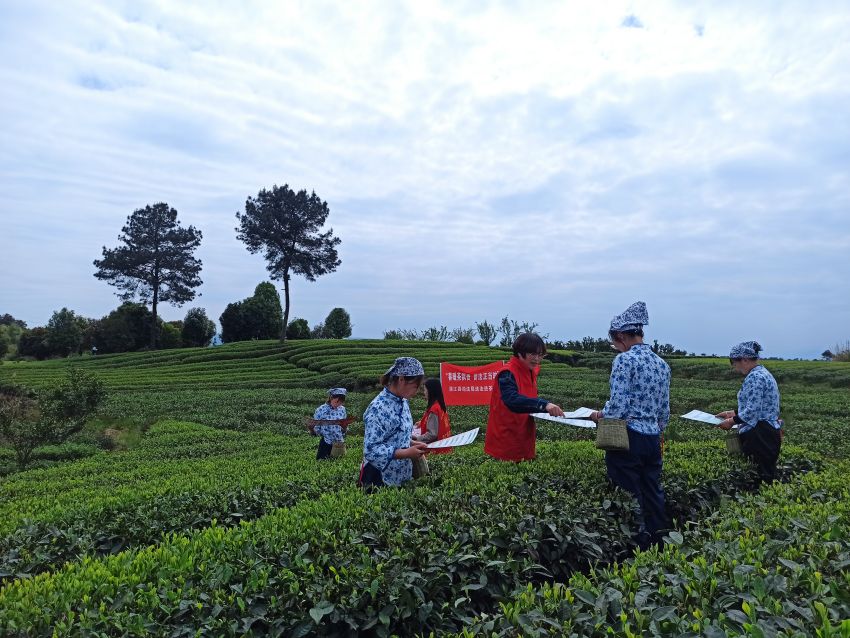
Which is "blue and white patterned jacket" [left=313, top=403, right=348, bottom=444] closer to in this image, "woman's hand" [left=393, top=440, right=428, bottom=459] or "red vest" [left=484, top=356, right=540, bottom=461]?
"red vest" [left=484, top=356, right=540, bottom=461]

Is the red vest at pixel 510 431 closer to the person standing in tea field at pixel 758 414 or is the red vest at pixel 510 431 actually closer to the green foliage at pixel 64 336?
the person standing in tea field at pixel 758 414

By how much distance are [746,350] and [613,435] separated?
2.47 metres

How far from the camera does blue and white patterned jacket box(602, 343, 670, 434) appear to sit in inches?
170

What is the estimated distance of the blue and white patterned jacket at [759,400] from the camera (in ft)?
17.7

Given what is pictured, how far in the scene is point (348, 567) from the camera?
9.57ft

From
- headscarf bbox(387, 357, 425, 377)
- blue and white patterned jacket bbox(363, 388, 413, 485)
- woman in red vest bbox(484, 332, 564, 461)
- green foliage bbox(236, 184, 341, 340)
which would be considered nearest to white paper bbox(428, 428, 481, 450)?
blue and white patterned jacket bbox(363, 388, 413, 485)

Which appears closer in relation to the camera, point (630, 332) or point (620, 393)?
point (620, 393)

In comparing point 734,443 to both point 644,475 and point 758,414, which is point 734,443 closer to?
point 758,414

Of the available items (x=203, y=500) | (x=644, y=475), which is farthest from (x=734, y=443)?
(x=203, y=500)

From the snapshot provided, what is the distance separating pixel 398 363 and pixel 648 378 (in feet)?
6.42

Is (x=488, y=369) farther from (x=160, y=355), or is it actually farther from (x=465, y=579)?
(x=160, y=355)

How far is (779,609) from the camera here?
6.93ft

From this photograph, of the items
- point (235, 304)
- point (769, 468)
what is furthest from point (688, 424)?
point (235, 304)

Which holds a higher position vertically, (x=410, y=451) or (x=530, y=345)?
(x=530, y=345)
